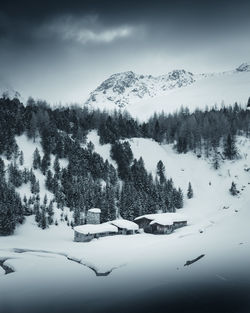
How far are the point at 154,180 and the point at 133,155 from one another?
17.6 m

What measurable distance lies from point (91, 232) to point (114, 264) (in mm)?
20867

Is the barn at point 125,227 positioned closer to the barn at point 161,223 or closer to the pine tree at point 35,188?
the barn at point 161,223

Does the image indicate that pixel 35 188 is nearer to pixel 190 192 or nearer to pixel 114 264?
pixel 114 264

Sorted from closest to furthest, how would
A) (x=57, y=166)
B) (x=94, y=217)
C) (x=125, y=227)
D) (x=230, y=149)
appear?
(x=125, y=227) < (x=94, y=217) < (x=57, y=166) < (x=230, y=149)

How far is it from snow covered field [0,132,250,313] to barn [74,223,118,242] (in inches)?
77.9

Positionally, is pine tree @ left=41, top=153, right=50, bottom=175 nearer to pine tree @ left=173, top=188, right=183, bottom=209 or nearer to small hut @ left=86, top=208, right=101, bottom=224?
small hut @ left=86, top=208, right=101, bottom=224

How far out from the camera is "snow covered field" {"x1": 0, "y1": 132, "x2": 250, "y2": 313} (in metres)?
31.6

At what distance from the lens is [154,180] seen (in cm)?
10906

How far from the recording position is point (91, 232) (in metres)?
63.4

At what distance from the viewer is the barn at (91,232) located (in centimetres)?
6307

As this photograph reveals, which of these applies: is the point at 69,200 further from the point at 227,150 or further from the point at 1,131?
the point at 227,150

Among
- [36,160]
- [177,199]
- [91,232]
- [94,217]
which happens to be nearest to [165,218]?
[94,217]

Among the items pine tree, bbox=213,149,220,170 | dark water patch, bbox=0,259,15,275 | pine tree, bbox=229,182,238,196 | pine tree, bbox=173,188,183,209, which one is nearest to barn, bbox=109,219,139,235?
pine tree, bbox=173,188,183,209

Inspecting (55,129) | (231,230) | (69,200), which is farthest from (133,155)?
(231,230)
